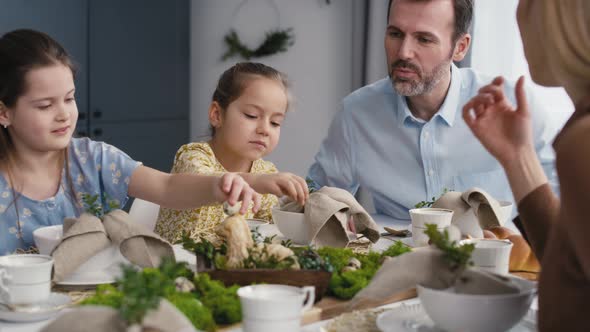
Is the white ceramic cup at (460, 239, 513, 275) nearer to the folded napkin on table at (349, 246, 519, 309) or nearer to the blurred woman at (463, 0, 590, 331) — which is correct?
the blurred woman at (463, 0, 590, 331)

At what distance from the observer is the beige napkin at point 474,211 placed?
1751mm

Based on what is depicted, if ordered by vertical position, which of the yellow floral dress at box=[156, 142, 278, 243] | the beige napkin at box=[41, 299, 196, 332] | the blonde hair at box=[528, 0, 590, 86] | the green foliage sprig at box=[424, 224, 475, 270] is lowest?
the yellow floral dress at box=[156, 142, 278, 243]

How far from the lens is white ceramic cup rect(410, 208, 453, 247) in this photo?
5.48 ft

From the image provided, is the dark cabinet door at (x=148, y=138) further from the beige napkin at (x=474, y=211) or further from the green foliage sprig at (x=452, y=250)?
the green foliage sprig at (x=452, y=250)

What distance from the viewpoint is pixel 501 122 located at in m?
1.39

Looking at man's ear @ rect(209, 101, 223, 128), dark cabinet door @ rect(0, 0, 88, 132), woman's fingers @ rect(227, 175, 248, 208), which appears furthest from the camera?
dark cabinet door @ rect(0, 0, 88, 132)

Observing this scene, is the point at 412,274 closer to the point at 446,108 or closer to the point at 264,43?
the point at 446,108

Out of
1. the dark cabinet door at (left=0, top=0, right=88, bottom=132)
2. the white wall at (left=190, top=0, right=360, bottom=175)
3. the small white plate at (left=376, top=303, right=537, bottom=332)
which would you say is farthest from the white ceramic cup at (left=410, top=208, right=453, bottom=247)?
the white wall at (left=190, top=0, right=360, bottom=175)

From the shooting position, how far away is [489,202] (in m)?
1.74

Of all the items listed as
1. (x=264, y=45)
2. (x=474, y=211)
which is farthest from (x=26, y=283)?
(x=264, y=45)

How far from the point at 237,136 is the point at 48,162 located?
63 centimetres

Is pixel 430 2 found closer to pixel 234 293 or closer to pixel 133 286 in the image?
pixel 234 293

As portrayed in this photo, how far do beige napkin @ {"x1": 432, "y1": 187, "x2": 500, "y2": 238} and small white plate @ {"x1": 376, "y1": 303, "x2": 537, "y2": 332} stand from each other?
0.58 meters

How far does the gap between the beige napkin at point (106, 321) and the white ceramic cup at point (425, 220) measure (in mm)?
902
